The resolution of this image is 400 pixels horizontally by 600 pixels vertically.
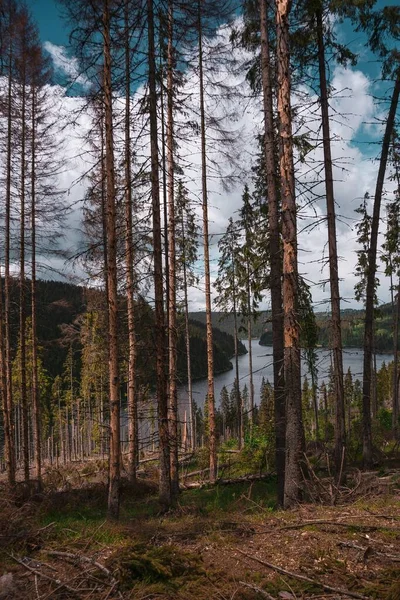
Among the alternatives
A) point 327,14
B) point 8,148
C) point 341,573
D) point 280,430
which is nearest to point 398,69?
point 327,14

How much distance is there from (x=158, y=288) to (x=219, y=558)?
5.03 m

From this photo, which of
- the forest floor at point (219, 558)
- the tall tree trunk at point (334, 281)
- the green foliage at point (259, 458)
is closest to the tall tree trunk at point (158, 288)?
the forest floor at point (219, 558)

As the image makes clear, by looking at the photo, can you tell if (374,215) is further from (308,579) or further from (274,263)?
(308,579)

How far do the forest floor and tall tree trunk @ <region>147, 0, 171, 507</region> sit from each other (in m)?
2.12

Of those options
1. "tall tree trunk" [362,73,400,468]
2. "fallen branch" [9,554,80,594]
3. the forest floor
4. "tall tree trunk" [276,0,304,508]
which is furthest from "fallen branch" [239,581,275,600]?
"tall tree trunk" [362,73,400,468]

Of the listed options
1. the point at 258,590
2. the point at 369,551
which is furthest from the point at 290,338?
the point at 258,590

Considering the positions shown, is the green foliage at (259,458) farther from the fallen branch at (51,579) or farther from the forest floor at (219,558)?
the fallen branch at (51,579)

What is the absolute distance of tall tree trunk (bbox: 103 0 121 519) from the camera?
7562mm

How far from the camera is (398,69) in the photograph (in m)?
11.6

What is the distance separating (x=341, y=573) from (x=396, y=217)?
19.3 meters

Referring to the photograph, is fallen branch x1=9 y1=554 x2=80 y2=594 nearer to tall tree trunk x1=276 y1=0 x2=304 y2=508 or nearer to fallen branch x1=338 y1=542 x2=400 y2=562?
fallen branch x1=338 y1=542 x2=400 y2=562

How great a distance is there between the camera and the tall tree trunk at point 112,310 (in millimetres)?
7562

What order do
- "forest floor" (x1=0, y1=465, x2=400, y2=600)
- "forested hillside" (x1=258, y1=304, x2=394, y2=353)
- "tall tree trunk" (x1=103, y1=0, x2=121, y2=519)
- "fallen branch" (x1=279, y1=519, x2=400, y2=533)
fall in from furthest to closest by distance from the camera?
1. "forested hillside" (x1=258, y1=304, x2=394, y2=353)
2. "tall tree trunk" (x1=103, y1=0, x2=121, y2=519)
3. "fallen branch" (x1=279, y1=519, x2=400, y2=533)
4. "forest floor" (x1=0, y1=465, x2=400, y2=600)

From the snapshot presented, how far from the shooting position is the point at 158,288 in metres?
8.09
